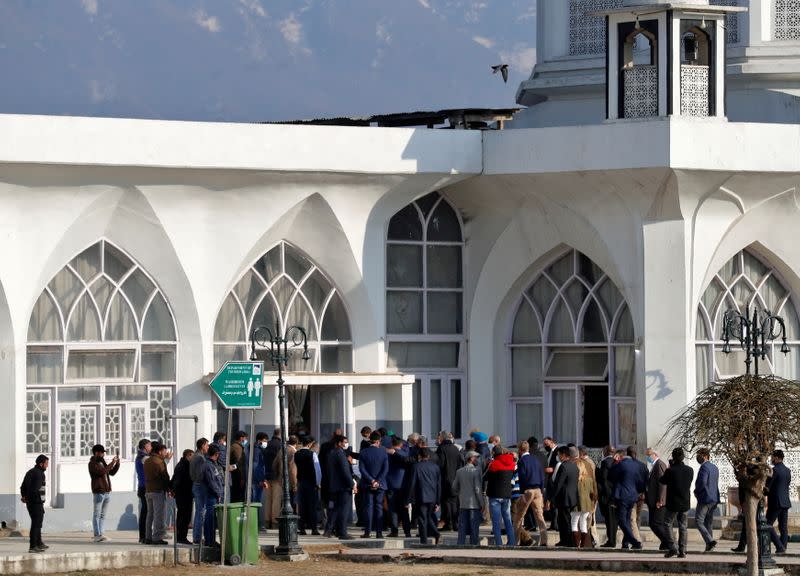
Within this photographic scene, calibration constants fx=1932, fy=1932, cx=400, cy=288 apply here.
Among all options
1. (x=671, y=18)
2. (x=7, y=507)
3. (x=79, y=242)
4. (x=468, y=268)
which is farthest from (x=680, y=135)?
(x=7, y=507)

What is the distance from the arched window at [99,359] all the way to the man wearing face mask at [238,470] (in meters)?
2.82

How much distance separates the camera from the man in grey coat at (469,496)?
78.8ft

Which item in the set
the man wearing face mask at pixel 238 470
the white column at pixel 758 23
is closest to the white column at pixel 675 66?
the white column at pixel 758 23

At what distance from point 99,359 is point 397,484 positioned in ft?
17.5

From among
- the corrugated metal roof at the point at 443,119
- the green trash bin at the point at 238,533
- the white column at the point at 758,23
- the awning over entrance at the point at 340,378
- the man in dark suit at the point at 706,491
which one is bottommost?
the green trash bin at the point at 238,533

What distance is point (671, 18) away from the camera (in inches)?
1113

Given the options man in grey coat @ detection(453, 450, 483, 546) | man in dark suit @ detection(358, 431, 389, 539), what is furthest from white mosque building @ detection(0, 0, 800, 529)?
man in grey coat @ detection(453, 450, 483, 546)

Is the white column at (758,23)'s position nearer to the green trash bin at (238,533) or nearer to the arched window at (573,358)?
the arched window at (573,358)

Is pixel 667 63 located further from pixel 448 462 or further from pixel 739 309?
pixel 448 462

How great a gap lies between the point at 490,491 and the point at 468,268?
24.1 ft

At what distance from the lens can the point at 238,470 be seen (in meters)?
25.5

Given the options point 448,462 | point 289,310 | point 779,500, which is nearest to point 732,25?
point 289,310

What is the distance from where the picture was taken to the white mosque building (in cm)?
2762

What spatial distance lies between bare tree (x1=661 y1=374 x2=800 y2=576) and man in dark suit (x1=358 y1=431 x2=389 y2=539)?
612 cm
